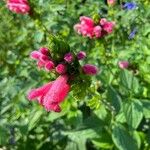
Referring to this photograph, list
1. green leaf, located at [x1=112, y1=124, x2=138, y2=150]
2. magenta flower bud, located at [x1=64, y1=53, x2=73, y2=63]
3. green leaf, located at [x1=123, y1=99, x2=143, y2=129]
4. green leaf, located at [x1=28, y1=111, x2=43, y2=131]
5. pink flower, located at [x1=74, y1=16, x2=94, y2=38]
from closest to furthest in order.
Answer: magenta flower bud, located at [x1=64, y1=53, x2=73, y2=63], green leaf, located at [x1=123, y1=99, x2=143, y2=129], green leaf, located at [x1=112, y1=124, x2=138, y2=150], green leaf, located at [x1=28, y1=111, x2=43, y2=131], pink flower, located at [x1=74, y1=16, x2=94, y2=38]

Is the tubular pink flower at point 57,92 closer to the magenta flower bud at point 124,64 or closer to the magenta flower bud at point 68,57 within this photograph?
the magenta flower bud at point 68,57

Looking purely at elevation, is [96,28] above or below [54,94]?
above

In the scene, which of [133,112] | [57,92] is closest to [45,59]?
[57,92]

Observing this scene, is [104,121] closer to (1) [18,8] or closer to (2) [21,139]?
(2) [21,139]

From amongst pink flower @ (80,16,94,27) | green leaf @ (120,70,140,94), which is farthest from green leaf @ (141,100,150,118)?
pink flower @ (80,16,94,27)

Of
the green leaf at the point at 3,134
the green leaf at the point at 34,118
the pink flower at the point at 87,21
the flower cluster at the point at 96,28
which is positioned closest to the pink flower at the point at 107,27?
the flower cluster at the point at 96,28

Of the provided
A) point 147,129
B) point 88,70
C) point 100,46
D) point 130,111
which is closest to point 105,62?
point 100,46

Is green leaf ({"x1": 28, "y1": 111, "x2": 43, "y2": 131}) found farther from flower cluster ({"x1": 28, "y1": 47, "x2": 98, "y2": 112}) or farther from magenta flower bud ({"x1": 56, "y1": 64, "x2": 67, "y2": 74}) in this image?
magenta flower bud ({"x1": 56, "y1": 64, "x2": 67, "y2": 74})

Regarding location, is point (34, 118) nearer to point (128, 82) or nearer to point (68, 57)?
point (128, 82)
